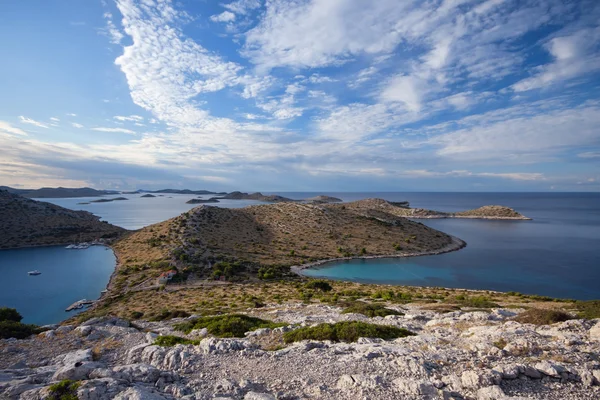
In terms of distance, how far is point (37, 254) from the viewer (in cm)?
7619

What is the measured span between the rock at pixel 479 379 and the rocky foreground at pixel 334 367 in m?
0.03

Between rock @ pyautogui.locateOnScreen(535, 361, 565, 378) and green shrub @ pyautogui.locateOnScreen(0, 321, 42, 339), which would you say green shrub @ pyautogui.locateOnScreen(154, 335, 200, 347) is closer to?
green shrub @ pyautogui.locateOnScreen(0, 321, 42, 339)

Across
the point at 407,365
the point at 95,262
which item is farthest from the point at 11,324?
the point at 95,262

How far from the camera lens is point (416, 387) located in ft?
28.1

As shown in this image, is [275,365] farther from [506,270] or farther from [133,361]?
[506,270]

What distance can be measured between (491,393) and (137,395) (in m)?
10.1

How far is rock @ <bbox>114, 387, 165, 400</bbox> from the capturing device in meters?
8.04

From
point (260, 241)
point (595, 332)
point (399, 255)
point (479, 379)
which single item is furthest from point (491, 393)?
point (260, 241)

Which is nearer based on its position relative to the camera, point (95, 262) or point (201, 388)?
point (201, 388)

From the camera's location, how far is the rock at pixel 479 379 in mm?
8594

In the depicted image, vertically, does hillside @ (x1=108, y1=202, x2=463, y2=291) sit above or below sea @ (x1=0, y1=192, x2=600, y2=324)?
above

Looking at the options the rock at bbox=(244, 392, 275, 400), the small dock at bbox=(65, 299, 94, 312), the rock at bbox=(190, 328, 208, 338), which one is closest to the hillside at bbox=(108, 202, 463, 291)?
the small dock at bbox=(65, 299, 94, 312)

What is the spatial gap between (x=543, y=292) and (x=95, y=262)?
283 ft

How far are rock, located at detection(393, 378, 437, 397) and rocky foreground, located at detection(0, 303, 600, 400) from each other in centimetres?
3
